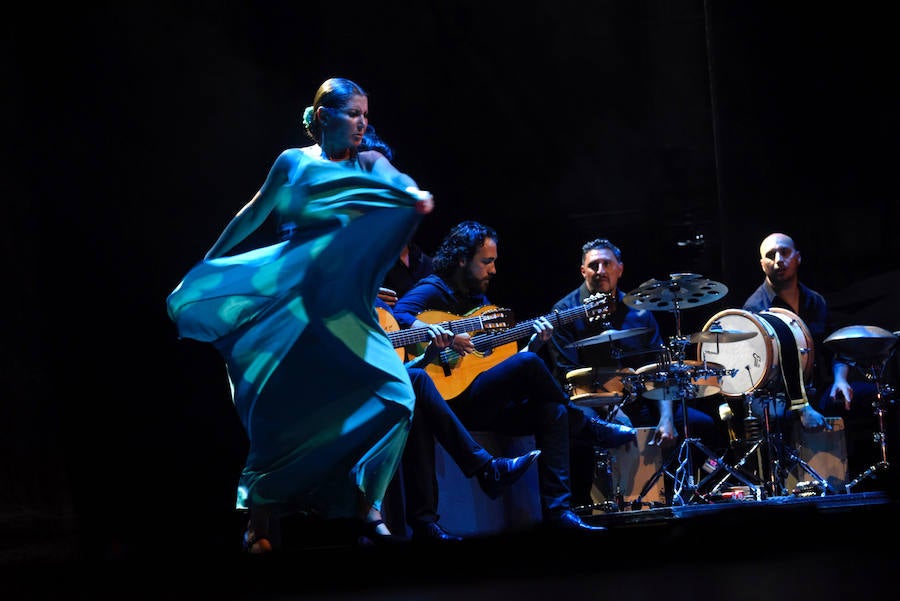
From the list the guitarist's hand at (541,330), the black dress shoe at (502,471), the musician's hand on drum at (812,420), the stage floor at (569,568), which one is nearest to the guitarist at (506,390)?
the guitarist's hand at (541,330)

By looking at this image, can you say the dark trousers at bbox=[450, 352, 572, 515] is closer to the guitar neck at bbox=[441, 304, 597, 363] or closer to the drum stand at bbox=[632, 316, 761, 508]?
the guitar neck at bbox=[441, 304, 597, 363]

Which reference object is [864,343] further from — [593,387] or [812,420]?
[593,387]

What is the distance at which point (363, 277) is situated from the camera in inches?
140

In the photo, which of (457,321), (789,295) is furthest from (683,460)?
(457,321)

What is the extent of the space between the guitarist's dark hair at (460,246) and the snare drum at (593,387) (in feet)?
3.11

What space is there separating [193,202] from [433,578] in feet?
13.1

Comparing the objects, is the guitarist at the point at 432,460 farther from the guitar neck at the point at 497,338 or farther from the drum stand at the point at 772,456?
the drum stand at the point at 772,456

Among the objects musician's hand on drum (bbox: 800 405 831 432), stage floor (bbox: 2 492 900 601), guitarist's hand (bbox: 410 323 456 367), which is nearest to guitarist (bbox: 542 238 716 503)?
musician's hand on drum (bbox: 800 405 831 432)

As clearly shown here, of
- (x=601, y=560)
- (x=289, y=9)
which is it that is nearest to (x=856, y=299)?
(x=289, y=9)

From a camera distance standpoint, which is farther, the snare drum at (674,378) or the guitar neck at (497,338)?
the snare drum at (674,378)

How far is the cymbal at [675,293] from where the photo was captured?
537cm

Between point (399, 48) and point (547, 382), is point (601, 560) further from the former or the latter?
point (399, 48)

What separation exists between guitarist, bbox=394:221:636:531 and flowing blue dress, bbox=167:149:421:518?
643mm

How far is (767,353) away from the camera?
221 inches
